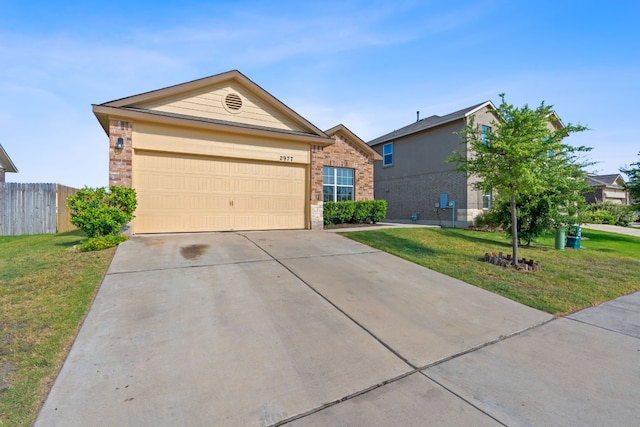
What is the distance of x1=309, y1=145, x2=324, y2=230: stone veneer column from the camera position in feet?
36.4

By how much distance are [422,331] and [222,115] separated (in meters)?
9.30

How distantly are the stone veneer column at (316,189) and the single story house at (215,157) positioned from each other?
4 cm

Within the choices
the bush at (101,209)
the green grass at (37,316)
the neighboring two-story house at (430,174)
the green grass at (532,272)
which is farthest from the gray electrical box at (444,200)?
the green grass at (37,316)

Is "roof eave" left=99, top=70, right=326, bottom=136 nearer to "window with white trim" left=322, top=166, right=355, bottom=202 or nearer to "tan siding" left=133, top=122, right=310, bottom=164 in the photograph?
"tan siding" left=133, top=122, right=310, bottom=164

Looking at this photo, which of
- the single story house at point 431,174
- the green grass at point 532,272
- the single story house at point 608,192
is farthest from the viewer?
the single story house at point 608,192

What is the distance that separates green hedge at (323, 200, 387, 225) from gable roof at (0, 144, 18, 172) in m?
19.1

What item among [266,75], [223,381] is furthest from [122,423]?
[266,75]

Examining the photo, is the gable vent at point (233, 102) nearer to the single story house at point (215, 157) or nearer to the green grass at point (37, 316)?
the single story house at point (215, 157)

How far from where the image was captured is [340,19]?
8805 millimetres

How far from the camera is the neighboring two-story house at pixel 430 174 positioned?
15930 mm

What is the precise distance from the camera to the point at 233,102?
10.2 metres

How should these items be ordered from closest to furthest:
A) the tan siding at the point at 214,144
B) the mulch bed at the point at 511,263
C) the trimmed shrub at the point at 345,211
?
the mulch bed at the point at 511,263 → the tan siding at the point at 214,144 → the trimmed shrub at the point at 345,211

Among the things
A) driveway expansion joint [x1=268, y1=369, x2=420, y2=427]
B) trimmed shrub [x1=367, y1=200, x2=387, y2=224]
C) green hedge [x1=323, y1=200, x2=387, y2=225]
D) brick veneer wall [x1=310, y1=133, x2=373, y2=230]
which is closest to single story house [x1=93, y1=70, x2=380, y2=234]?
green hedge [x1=323, y1=200, x2=387, y2=225]

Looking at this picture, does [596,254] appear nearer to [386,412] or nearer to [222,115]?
[386,412]
